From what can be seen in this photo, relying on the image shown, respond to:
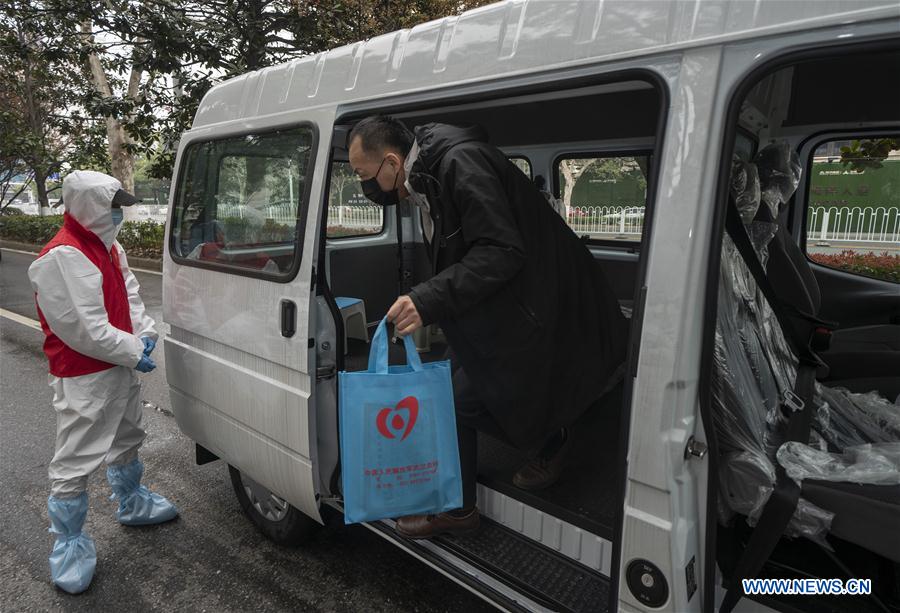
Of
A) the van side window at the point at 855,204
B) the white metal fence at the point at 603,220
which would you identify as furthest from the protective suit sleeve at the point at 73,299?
the van side window at the point at 855,204

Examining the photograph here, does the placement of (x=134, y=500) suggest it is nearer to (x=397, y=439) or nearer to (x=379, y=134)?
(x=397, y=439)

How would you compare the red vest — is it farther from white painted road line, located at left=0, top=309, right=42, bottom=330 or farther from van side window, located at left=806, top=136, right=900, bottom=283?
white painted road line, located at left=0, top=309, right=42, bottom=330

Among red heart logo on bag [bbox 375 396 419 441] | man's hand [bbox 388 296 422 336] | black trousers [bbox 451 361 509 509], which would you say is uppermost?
man's hand [bbox 388 296 422 336]

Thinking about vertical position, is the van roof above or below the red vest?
above

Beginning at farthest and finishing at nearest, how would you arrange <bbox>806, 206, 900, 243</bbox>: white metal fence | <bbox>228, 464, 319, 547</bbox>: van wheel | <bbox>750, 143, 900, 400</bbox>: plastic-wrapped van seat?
<bbox>806, 206, 900, 243</bbox>: white metal fence, <bbox>228, 464, 319, 547</bbox>: van wheel, <bbox>750, 143, 900, 400</bbox>: plastic-wrapped van seat

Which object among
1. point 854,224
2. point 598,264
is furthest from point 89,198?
point 854,224

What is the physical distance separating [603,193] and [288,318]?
2881 millimetres

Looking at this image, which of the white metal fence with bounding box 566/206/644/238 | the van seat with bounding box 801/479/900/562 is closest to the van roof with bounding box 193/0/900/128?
the van seat with bounding box 801/479/900/562

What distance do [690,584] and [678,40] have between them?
1354 millimetres

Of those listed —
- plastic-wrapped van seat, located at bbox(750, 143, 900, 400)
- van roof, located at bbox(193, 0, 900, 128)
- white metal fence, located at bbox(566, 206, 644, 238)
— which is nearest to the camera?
van roof, located at bbox(193, 0, 900, 128)

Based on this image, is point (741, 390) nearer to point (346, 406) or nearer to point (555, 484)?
point (555, 484)

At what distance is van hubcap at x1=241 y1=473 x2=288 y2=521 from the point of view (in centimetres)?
284

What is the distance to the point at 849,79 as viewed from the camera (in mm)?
2422

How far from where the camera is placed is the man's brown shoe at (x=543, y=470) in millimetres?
2486
